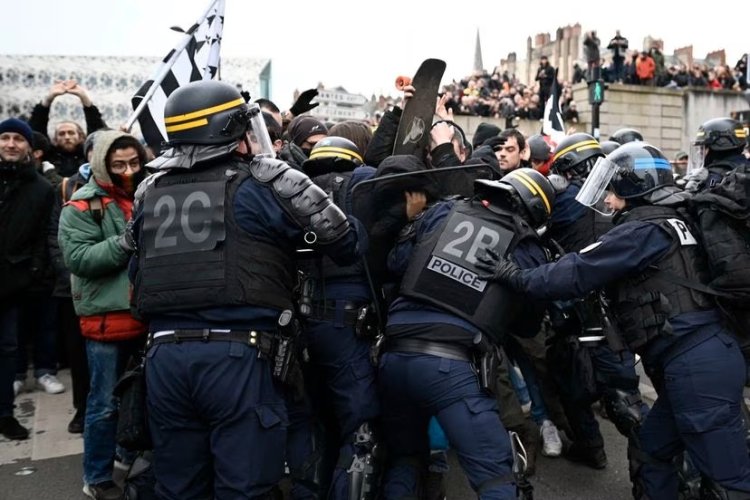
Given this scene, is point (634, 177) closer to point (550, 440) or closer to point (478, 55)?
point (550, 440)

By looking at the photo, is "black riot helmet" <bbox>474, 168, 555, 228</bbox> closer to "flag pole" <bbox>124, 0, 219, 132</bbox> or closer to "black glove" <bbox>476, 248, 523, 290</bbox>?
"black glove" <bbox>476, 248, 523, 290</bbox>

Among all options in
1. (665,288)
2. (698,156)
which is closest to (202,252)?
(665,288)

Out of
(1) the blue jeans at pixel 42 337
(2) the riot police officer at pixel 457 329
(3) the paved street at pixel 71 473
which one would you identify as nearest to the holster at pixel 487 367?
(2) the riot police officer at pixel 457 329

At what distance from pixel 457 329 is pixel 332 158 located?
49.6 inches

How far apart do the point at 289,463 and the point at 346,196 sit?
1338 mm

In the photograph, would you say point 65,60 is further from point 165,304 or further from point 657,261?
point 657,261

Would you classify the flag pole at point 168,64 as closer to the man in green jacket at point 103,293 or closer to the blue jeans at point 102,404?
the man in green jacket at point 103,293

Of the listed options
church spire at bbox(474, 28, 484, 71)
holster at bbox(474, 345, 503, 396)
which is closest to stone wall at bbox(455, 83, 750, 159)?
holster at bbox(474, 345, 503, 396)

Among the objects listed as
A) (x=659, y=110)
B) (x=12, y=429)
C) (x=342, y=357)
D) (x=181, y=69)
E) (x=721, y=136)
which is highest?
(x=659, y=110)

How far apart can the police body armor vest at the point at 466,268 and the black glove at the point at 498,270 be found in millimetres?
28

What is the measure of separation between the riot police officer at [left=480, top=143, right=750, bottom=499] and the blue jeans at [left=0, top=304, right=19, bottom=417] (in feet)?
11.0

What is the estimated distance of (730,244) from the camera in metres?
2.93

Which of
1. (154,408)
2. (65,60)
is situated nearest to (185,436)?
(154,408)

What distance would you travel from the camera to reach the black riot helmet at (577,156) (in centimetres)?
470
